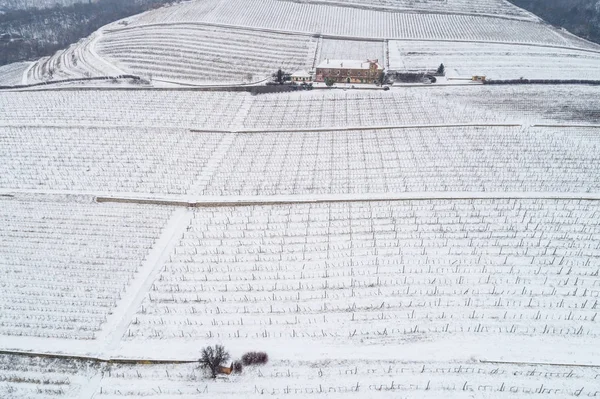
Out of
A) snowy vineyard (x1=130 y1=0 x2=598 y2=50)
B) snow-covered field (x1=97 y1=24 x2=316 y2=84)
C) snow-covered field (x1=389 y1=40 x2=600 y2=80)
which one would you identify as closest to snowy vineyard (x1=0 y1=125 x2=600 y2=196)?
snow-covered field (x1=97 y1=24 x2=316 y2=84)

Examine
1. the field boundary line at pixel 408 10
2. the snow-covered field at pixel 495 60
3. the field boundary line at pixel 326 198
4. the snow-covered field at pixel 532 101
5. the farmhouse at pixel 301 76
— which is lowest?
the field boundary line at pixel 326 198

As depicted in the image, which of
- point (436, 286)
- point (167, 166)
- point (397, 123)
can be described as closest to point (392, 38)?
point (397, 123)

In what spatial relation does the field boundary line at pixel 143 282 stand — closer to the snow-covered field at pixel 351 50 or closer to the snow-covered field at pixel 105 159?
the snow-covered field at pixel 105 159

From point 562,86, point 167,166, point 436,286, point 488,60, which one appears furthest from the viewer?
point 488,60

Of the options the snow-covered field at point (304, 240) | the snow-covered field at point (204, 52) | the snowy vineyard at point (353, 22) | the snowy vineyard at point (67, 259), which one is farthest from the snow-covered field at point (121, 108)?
the snowy vineyard at point (353, 22)

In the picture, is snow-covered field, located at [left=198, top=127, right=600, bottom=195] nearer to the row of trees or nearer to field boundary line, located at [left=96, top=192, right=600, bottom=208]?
field boundary line, located at [left=96, top=192, right=600, bottom=208]

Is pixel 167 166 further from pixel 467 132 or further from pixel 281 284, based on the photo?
pixel 467 132
